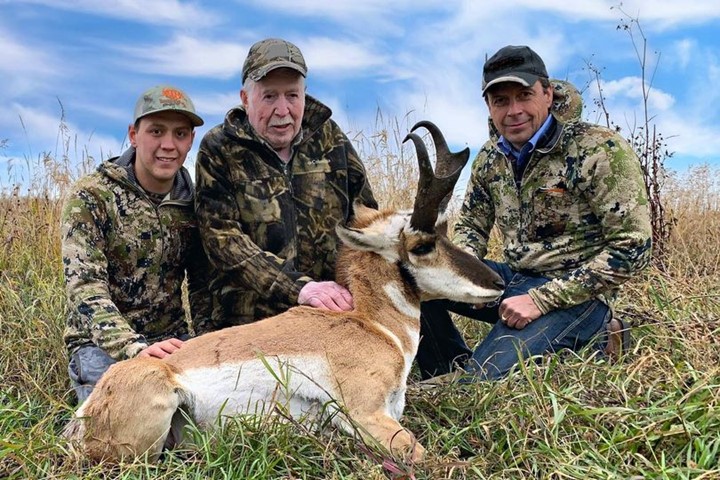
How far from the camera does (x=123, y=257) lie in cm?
570

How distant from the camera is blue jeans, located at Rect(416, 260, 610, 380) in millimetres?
5332

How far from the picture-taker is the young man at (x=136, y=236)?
5.26m

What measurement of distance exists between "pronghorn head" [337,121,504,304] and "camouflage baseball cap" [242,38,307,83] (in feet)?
4.89

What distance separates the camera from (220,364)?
4125mm

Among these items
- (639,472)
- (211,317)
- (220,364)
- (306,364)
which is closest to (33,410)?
(211,317)

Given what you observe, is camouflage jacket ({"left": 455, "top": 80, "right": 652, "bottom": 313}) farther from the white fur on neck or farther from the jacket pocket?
the white fur on neck

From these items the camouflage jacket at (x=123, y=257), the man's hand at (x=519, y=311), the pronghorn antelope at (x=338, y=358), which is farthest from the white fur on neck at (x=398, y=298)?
the camouflage jacket at (x=123, y=257)

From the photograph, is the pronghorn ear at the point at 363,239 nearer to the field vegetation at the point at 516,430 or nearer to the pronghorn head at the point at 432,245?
the pronghorn head at the point at 432,245

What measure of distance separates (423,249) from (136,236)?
240cm

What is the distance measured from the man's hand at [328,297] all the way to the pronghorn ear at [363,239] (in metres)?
0.32

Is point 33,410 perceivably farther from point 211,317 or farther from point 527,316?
point 527,316

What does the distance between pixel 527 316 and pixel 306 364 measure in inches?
78.4

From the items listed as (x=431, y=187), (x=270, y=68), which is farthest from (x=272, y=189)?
(x=431, y=187)

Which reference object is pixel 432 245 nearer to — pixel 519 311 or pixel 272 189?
pixel 519 311
